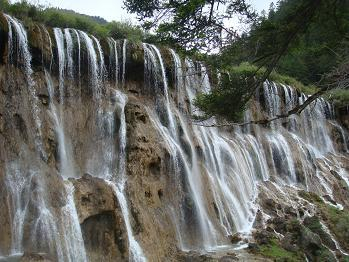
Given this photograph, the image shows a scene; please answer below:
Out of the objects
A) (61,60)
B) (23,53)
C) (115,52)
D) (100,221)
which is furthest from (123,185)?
(115,52)

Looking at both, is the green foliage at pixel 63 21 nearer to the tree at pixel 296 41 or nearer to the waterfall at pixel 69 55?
the waterfall at pixel 69 55

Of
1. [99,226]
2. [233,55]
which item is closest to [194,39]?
[233,55]

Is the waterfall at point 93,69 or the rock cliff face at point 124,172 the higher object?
the waterfall at point 93,69

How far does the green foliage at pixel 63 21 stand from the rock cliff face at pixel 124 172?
7.19 feet

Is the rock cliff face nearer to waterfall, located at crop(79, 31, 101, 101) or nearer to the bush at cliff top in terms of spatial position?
waterfall, located at crop(79, 31, 101, 101)

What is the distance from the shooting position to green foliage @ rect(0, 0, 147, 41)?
17.8 metres

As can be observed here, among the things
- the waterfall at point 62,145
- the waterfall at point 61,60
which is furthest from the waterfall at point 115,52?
the waterfall at point 62,145

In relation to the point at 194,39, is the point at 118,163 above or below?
below

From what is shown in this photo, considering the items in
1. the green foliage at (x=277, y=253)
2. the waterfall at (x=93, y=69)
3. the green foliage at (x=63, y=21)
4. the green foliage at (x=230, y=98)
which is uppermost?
the green foliage at (x=63, y=21)

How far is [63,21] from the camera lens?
1984cm

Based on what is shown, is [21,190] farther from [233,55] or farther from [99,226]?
[233,55]

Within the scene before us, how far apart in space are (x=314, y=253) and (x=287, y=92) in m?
17.0

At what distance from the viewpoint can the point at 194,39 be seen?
8203mm

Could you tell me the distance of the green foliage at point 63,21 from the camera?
58.5 ft
